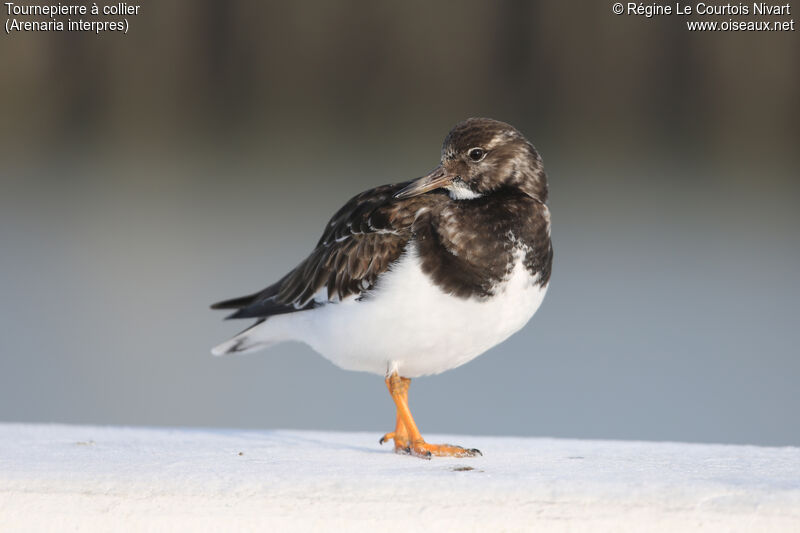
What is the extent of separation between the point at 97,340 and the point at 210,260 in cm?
393

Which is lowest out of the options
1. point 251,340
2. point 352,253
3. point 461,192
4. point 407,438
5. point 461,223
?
point 407,438

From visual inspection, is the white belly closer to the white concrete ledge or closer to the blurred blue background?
the white concrete ledge

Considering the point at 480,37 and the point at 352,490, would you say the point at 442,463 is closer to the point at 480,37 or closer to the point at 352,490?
the point at 352,490

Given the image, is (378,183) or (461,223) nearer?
(461,223)

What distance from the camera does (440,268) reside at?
5059 mm

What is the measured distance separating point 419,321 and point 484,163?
88cm

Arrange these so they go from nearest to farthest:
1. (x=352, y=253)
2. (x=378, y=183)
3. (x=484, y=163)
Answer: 1. (x=484, y=163)
2. (x=352, y=253)
3. (x=378, y=183)

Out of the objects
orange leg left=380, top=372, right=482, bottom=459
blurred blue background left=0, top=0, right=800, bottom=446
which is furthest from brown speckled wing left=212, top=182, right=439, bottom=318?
blurred blue background left=0, top=0, right=800, bottom=446

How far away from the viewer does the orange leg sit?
5020mm

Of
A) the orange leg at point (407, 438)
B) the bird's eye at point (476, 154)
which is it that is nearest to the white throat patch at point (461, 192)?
the bird's eye at point (476, 154)

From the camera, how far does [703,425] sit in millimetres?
10953

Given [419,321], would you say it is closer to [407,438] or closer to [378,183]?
[407,438]

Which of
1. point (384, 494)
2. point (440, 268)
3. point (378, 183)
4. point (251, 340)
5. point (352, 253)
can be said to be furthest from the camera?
point (378, 183)

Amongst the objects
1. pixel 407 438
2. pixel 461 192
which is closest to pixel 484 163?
pixel 461 192
